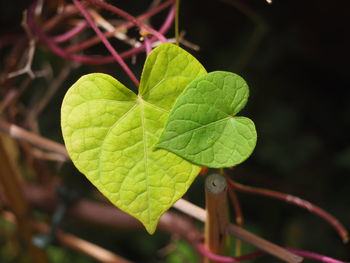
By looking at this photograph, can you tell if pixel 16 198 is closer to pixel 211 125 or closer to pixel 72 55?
pixel 72 55

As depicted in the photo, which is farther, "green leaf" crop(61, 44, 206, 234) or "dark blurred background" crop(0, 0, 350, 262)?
"dark blurred background" crop(0, 0, 350, 262)

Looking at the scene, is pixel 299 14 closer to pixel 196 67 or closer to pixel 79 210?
pixel 79 210

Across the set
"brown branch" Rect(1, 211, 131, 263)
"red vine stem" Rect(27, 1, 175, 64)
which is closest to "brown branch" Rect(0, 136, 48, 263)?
"brown branch" Rect(1, 211, 131, 263)

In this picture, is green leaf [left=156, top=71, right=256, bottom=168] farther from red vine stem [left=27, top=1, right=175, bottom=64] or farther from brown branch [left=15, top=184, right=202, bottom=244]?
brown branch [left=15, top=184, right=202, bottom=244]

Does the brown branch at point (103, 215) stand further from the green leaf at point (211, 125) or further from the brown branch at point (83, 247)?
the green leaf at point (211, 125)

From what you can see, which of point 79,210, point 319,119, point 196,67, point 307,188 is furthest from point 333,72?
point 196,67

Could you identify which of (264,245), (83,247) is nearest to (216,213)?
(264,245)

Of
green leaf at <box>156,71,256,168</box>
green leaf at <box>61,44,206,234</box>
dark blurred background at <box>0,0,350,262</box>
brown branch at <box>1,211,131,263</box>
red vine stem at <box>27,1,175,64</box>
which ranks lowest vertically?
brown branch at <box>1,211,131,263</box>
